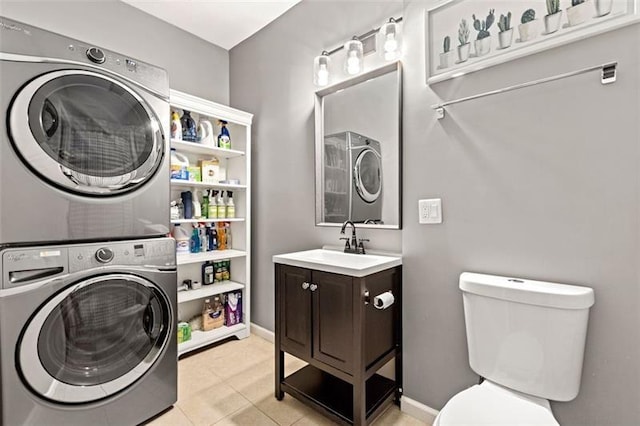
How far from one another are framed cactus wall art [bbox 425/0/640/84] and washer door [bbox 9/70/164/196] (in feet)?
4.87

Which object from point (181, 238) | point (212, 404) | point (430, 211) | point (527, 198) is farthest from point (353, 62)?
point (212, 404)

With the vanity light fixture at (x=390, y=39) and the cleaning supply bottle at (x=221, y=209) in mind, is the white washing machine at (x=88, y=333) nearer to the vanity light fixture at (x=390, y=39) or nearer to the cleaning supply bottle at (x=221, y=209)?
the cleaning supply bottle at (x=221, y=209)

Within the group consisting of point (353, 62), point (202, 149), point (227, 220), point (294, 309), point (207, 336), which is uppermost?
point (353, 62)

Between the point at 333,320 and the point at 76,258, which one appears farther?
the point at 333,320

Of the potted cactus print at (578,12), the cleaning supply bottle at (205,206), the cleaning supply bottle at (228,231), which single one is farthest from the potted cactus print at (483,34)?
the cleaning supply bottle at (228,231)

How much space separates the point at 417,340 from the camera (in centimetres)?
161

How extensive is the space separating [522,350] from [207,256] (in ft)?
6.76

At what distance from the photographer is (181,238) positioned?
2.37 metres

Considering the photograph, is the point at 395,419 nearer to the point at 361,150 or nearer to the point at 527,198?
the point at 527,198

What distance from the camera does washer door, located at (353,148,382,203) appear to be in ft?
5.99

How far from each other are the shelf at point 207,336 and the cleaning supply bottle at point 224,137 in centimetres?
151

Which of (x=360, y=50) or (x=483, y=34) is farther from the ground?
(x=360, y=50)

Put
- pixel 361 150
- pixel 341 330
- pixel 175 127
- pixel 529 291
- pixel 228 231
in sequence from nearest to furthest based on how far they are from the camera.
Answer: pixel 529 291 → pixel 341 330 → pixel 361 150 → pixel 175 127 → pixel 228 231

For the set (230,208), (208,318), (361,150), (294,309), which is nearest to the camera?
(294,309)
